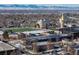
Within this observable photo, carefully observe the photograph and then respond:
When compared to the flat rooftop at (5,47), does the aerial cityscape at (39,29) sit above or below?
above

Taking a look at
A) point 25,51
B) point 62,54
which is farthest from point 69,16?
point 25,51

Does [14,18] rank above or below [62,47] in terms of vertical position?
above

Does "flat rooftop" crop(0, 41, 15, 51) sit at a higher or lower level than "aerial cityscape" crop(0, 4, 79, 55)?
lower

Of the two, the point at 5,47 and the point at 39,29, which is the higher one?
the point at 39,29
